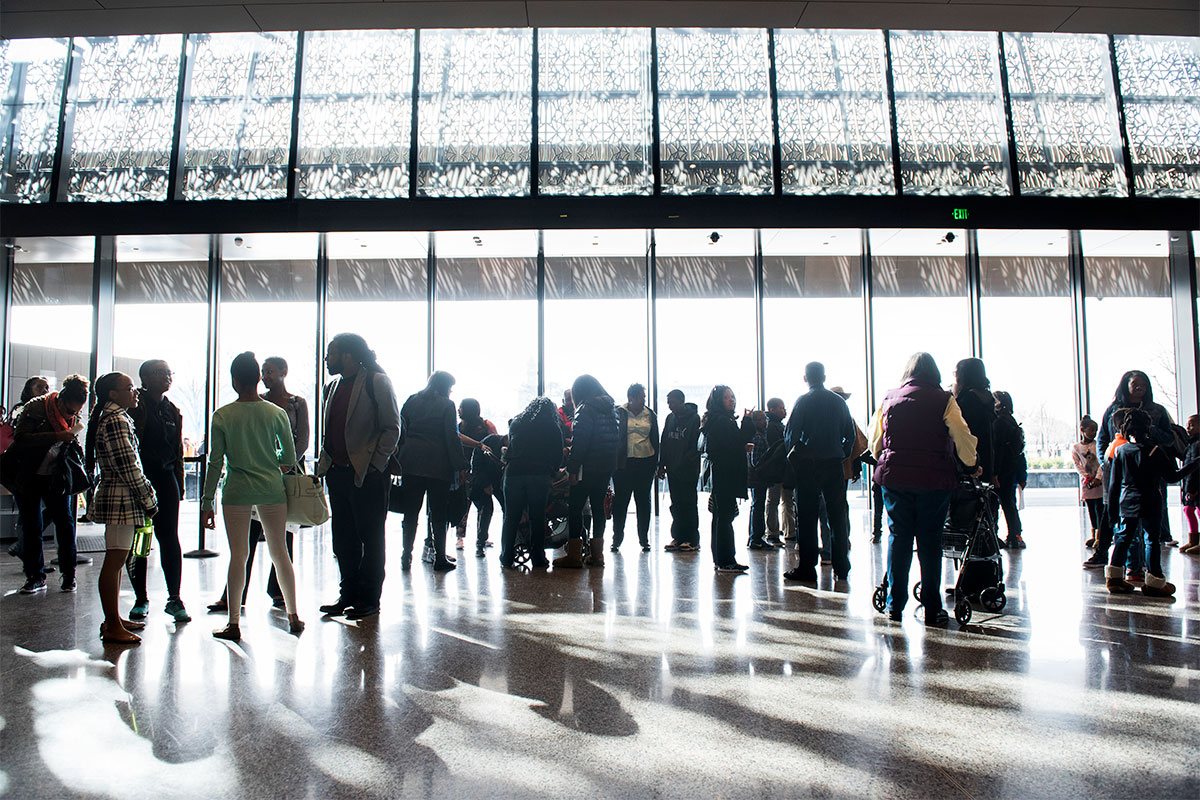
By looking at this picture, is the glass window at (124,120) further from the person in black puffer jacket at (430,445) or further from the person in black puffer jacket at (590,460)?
the person in black puffer jacket at (590,460)

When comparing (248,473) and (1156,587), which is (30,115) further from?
(1156,587)

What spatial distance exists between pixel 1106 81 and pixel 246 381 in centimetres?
1111

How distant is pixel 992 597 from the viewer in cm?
457

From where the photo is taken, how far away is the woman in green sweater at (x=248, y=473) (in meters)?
4.14

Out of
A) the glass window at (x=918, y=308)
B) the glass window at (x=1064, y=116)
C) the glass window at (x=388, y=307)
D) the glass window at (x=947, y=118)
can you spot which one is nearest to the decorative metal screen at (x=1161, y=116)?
the glass window at (x=1064, y=116)

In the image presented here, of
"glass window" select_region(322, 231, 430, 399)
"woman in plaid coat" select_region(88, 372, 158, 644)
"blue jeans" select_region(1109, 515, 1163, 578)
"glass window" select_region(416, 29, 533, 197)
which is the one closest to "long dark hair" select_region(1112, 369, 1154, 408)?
"blue jeans" select_region(1109, 515, 1163, 578)

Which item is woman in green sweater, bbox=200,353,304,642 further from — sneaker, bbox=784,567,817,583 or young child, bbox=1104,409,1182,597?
young child, bbox=1104,409,1182,597

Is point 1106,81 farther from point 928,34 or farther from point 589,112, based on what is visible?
point 589,112

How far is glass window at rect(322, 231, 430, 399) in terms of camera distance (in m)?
10.9

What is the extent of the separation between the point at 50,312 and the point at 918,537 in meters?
11.0

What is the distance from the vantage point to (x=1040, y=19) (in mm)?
5004

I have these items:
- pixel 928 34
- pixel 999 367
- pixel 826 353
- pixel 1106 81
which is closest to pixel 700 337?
pixel 826 353

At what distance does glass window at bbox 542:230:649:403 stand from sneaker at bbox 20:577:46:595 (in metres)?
6.23

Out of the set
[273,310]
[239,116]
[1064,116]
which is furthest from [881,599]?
[239,116]
